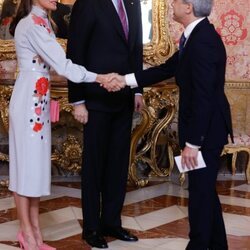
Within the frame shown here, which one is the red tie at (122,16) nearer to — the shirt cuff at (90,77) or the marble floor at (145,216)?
the shirt cuff at (90,77)

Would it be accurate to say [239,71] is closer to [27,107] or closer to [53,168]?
[53,168]

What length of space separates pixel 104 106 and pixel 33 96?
0.43 m

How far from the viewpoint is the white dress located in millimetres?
2764

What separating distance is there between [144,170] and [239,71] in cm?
121

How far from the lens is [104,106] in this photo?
3.09 meters

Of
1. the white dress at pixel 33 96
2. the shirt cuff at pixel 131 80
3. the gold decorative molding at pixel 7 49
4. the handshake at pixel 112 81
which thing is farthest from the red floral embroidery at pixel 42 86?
the gold decorative molding at pixel 7 49

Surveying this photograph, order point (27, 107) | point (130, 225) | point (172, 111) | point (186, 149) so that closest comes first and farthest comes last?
point (186, 149) → point (27, 107) → point (130, 225) → point (172, 111)

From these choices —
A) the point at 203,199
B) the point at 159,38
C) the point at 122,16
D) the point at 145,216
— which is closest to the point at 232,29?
the point at 159,38

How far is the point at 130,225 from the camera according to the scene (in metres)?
3.63

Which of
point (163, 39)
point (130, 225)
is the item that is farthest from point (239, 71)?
point (130, 225)

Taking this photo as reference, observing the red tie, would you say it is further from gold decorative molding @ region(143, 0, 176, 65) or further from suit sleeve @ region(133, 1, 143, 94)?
gold decorative molding @ region(143, 0, 176, 65)

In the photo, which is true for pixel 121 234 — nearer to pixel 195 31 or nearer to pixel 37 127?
pixel 37 127

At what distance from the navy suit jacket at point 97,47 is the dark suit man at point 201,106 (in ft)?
2.00

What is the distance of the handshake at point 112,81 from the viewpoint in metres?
2.91
